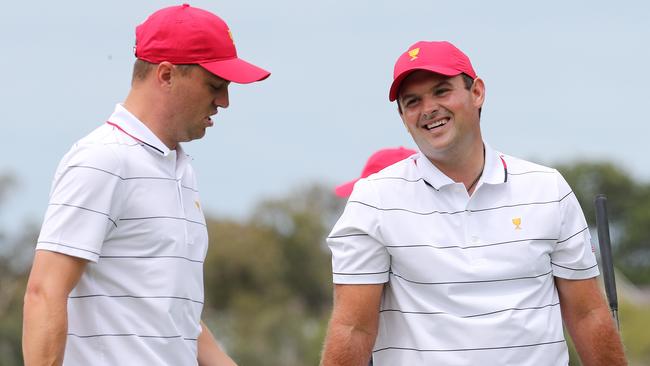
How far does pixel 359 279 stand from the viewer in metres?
5.46

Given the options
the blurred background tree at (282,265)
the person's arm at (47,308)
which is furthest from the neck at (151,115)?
the blurred background tree at (282,265)

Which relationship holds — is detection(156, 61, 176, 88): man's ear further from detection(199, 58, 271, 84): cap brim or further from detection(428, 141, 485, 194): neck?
detection(428, 141, 485, 194): neck

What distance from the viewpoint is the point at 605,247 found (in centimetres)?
629

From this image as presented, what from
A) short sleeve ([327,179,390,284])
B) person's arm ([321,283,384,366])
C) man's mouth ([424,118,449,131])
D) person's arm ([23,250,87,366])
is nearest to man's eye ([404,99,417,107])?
man's mouth ([424,118,449,131])

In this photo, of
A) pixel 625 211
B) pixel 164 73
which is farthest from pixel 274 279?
pixel 164 73

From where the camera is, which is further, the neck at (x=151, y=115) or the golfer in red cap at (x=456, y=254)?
the golfer in red cap at (x=456, y=254)

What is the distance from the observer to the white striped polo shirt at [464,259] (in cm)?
536

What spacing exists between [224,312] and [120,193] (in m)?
69.7

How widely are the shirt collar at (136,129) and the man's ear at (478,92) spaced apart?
1.23m

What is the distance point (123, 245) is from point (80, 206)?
24 cm

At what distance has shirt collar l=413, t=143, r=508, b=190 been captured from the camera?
18.1 ft

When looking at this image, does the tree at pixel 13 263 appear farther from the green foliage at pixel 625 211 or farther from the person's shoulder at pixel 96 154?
the person's shoulder at pixel 96 154

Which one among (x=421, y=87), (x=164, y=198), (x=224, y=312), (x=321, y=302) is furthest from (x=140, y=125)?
(x=321, y=302)

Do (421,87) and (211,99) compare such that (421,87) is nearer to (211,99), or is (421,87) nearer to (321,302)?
(211,99)
